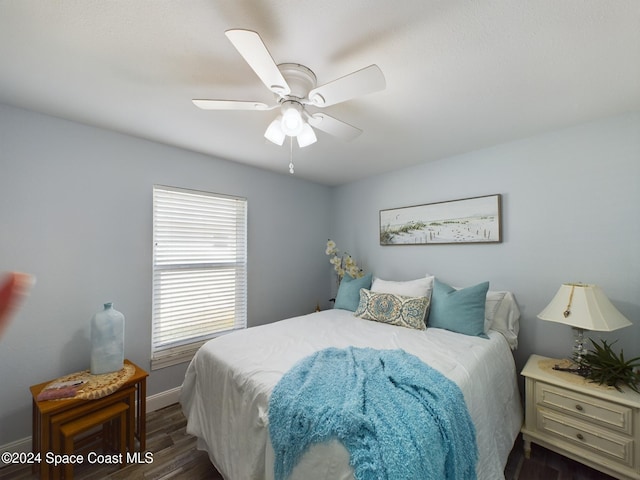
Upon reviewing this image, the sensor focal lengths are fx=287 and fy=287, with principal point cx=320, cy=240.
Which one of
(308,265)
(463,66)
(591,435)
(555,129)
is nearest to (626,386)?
(591,435)

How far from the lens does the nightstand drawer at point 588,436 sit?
1.63 metres

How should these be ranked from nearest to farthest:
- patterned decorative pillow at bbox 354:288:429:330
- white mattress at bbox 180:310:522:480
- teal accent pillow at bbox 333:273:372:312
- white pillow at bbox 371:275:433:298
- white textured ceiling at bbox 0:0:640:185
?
1. white textured ceiling at bbox 0:0:640:185
2. white mattress at bbox 180:310:522:480
3. patterned decorative pillow at bbox 354:288:429:330
4. white pillow at bbox 371:275:433:298
5. teal accent pillow at bbox 333:273:372:312

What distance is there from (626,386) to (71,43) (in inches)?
141

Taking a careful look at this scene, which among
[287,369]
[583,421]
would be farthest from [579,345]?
[287,369]

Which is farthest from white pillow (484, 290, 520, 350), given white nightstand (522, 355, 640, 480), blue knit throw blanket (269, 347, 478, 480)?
blue knit throw blanket (269, 347, 478, 480)

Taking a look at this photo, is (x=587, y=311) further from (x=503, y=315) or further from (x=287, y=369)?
(x=287, y=369)

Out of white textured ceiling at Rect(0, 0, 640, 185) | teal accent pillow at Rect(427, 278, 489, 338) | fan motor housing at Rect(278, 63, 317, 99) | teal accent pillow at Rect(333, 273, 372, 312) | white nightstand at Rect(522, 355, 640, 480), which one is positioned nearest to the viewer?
white textured ceiling at Rect(0, 0, 640, 185)

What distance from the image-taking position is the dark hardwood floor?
178 cm

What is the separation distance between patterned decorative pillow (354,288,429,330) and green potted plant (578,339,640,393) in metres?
1.03

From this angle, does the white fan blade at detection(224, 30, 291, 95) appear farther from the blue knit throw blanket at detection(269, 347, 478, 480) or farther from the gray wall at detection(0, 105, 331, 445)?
the gray wall at detection(0, 105, 331, 445)

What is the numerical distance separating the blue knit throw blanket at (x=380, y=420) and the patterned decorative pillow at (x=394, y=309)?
90 centimetres

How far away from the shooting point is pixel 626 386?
174 cm

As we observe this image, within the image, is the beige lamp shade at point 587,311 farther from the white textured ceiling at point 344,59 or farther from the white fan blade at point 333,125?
the white fan blade at point 333,125

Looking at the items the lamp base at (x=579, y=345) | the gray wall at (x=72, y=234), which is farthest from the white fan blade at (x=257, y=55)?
the lamp base at (x=579, y=345)
